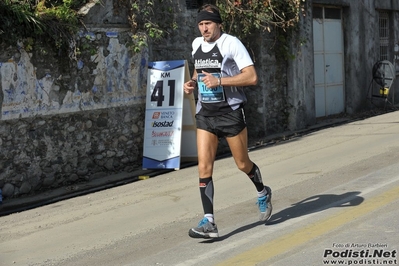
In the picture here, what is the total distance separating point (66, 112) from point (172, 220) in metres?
3.99

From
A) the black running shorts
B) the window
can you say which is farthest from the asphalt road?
the window

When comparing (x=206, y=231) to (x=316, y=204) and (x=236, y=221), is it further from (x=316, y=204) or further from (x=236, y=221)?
(x=316, y=204)

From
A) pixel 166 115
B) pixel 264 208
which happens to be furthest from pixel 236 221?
pixel 166 115

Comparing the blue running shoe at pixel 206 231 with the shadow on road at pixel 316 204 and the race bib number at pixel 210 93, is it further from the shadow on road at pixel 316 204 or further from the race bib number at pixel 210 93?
the race bib number at pixel 210 93

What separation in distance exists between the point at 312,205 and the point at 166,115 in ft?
15.2

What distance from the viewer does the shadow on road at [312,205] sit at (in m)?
7.76

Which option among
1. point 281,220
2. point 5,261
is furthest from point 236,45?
point 5,261

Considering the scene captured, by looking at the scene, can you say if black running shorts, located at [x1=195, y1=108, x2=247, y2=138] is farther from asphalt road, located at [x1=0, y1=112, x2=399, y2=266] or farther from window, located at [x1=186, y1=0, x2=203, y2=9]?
window, located at [x1=186, y1=0, x2=203, y2=9]

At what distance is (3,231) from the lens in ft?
28.4

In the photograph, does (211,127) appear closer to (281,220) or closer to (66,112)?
(281,220)

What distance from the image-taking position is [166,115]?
12.6 meters

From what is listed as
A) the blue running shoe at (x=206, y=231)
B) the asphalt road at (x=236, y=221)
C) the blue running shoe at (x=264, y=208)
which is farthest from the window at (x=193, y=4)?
the blue running shoe at (x=206, y=231)

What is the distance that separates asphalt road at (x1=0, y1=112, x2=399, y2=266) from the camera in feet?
21.7

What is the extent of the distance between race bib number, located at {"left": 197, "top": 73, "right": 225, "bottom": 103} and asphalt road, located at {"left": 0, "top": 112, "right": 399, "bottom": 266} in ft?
4.17
